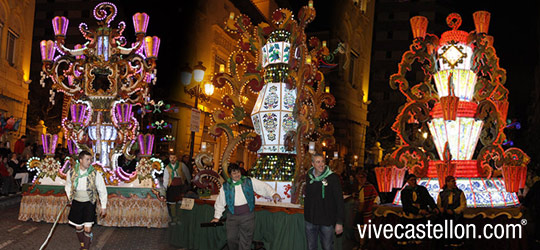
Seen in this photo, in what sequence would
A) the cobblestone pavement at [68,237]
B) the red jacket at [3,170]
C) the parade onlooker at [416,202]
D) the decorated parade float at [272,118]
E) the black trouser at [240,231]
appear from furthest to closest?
the red jacket at [3,170] < the cobblestone pavement at [68,237] < the decorated parade float at [272,118] < the parade onlooker at [416,202] < the black trouser at [240,231]

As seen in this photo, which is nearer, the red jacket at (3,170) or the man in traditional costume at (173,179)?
the man in traditional costume at (173,179)

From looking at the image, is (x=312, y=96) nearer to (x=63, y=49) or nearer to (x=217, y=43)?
(x=63, y=49)

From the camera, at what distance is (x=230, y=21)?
36.4 ft

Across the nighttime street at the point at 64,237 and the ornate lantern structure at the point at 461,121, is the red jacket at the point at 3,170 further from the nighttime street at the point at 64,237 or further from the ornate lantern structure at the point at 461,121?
the ornate lantern structure at the point at 461,121

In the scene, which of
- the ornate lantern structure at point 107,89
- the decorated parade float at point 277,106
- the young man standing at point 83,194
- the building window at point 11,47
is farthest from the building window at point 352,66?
the young man standing at point 83,194

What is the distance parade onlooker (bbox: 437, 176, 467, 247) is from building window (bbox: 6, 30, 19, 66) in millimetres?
20425

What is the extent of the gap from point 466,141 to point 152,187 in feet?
24.2

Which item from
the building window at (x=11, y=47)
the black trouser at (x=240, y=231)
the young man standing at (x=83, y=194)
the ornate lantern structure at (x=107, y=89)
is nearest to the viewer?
the black trouser at (x=240, y=231)

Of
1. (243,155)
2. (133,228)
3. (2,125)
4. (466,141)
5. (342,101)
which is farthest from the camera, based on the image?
(342,101)

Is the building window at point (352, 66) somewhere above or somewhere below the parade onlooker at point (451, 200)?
above

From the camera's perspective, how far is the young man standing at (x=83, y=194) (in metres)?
8.36

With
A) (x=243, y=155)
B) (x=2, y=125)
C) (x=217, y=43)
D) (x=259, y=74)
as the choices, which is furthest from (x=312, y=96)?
(x=243, y=155)

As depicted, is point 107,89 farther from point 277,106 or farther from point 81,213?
point 81,213

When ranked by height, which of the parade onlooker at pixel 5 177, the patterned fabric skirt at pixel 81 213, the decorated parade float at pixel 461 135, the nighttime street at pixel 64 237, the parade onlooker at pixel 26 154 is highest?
the decorated parade float at pixel 461 135
